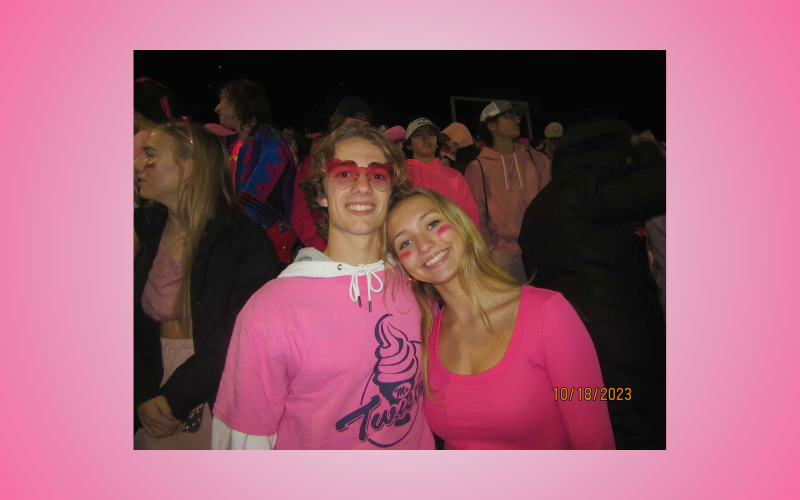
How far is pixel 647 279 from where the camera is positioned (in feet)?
6.96

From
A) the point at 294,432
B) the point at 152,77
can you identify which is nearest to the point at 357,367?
the point at 294,432

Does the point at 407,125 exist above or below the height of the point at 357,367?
above

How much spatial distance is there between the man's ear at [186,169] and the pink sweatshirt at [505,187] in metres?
1.11

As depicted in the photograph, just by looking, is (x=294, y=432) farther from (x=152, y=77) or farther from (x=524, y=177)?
(x=152, y=77)

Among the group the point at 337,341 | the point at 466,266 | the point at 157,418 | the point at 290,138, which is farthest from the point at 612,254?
the point at 157,418

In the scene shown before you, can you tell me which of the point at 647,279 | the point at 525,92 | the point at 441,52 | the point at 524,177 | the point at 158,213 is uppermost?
the point at 441,52

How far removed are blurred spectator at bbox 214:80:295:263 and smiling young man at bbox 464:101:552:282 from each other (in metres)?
0.76

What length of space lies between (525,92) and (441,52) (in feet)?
1.25

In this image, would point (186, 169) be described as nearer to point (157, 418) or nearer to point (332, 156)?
point (332, 156)

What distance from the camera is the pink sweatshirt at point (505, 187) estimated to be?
216 centimetres

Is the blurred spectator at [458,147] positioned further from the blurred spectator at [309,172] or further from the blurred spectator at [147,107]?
the blurred spectator at [147,107]

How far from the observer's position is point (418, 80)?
213cm

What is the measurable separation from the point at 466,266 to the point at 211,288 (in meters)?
0.98

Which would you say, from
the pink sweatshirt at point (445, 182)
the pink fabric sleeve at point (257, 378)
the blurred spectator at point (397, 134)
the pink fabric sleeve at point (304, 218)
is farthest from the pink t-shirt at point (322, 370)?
the blurred spectator at point (397, 134)
